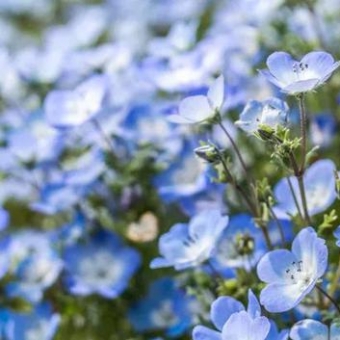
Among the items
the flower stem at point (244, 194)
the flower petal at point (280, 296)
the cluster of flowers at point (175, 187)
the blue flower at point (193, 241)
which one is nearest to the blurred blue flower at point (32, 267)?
the cluster of flowers at point (175, 187)

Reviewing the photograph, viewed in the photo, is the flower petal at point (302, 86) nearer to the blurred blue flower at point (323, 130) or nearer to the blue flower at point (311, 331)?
the blue flower at point (311, 331)

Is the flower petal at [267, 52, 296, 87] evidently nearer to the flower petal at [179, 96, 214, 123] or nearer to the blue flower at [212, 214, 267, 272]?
the flower petal at [179, 96, 214, 123]

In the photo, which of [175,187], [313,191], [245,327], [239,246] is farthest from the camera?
[175,187]

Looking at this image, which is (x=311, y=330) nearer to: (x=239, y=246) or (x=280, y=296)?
(x=280, y=296)

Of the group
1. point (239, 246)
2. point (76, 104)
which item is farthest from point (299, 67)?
point (76, 104)

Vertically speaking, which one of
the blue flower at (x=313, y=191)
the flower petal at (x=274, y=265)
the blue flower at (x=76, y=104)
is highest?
the flower petal at (x=274, y=265)

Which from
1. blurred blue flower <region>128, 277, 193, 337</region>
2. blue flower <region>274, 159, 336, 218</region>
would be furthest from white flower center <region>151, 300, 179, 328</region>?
blue flower <region>274, 159, 336, 218</region>
